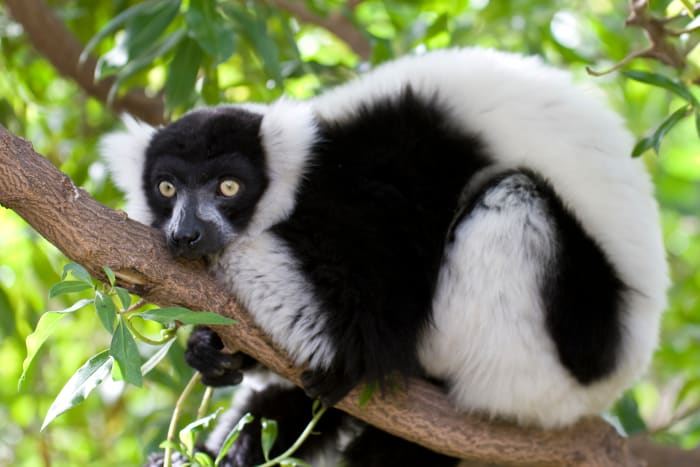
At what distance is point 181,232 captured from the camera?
9.06 feet

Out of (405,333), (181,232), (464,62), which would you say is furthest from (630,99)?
(181,232)

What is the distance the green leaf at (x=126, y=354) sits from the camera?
2.05 m

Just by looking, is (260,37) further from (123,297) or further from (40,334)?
(40,334)

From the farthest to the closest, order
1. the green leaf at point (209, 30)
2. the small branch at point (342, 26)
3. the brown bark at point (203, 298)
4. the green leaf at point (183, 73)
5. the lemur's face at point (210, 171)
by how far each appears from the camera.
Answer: the small branch at point (342, 26)
the green leaf at point (183, 73)
the green leaf at point (209, 30)
the lemur's face at point (210, 171)
the brown bark at point (203, 298)

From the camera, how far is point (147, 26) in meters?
3.60

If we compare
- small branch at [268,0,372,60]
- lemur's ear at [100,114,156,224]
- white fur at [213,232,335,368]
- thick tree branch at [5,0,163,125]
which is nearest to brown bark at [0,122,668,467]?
white fur at [213,232,335,368]

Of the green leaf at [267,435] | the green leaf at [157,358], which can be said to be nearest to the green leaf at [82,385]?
the green leaf at [157,358]

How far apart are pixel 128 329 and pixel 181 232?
0.61 metres

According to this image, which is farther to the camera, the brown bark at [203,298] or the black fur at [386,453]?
the black fur at [386,453]

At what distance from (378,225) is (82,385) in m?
1.25

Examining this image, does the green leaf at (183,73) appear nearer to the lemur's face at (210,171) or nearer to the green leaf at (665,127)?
the lemur's face at (210,171)

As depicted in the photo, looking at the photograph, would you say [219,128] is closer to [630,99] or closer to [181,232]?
[181,232]

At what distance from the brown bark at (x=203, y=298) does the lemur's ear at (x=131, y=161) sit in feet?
2.25

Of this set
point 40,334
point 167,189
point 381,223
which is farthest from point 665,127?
point 40,334
